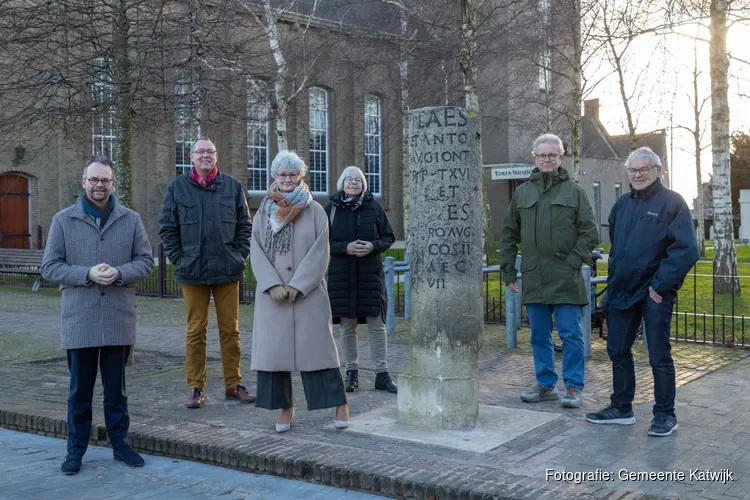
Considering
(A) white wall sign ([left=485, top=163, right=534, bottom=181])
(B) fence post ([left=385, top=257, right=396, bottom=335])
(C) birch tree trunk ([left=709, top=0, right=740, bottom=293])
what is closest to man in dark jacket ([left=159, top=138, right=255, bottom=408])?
(B) fence post ([left=385, top=257, right=396, bottom=335])

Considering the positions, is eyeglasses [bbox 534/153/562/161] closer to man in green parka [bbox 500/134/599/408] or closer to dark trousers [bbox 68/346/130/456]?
man in green parka [bbox 500/134/599/408]

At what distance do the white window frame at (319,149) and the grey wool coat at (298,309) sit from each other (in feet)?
95.6

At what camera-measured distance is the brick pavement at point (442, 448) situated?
475 cm

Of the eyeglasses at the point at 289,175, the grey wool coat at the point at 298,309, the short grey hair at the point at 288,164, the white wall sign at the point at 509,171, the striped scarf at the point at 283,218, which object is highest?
the white wall sign at the point at 509,171

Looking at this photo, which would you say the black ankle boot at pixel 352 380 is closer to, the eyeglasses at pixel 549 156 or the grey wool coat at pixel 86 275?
the grey wool coat at pixel 86 275

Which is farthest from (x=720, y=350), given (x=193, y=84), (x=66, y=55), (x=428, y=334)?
(x=66, y=55)

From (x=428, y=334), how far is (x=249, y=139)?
1104 inches

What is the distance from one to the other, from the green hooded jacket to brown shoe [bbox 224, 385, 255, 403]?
7.95 ft

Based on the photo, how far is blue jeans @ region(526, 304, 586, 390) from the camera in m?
6.73

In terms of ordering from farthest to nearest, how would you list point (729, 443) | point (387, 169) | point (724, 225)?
point (387, 169)
point (724, 225)
point (729, 443)

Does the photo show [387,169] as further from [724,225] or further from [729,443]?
[729,443]

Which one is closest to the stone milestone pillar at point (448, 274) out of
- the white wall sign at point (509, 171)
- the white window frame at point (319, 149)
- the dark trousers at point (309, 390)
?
the dark trousers at point (309, 390)

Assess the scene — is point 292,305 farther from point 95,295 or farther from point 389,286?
point 389,286

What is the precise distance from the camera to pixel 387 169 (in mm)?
38969
